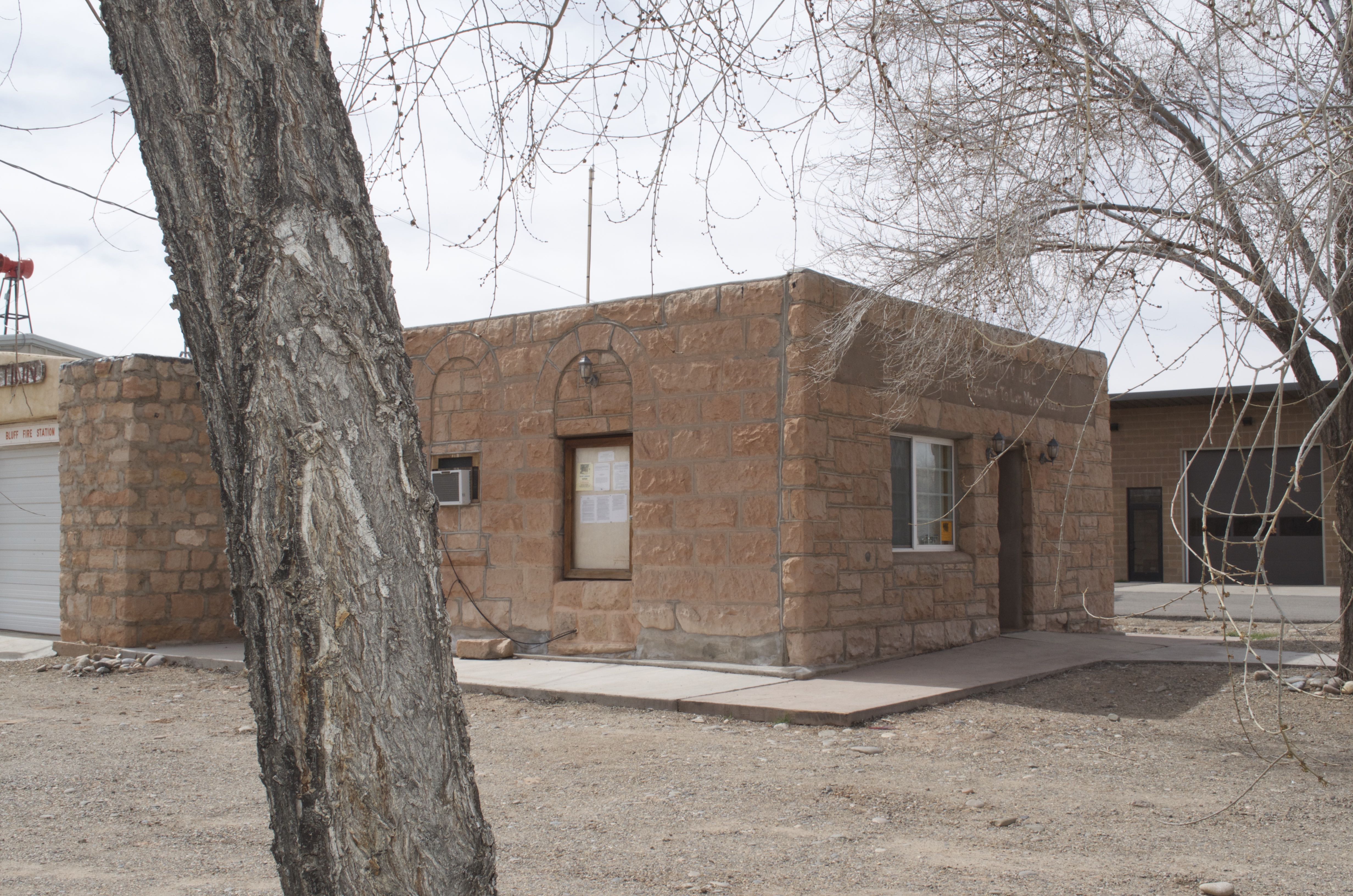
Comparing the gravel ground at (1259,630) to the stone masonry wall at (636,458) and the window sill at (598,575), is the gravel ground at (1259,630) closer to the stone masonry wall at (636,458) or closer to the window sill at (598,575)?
the stone masonry wall at (636,458)

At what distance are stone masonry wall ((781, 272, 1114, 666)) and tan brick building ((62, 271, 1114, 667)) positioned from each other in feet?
0.08

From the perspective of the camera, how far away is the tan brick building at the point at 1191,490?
2197 centimetres

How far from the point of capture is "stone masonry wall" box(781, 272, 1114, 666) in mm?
8977

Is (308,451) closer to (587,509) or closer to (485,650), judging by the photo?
(587,509)

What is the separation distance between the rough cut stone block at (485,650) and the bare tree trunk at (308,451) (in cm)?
811

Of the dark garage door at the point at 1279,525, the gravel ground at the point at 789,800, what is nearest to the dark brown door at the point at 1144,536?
the dark garage door at the point at 1279,525

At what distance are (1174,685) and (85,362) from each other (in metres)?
11.4

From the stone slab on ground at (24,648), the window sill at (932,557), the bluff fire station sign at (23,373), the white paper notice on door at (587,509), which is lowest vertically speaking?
the stone slab on ground at (24,648)

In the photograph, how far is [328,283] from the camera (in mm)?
2297

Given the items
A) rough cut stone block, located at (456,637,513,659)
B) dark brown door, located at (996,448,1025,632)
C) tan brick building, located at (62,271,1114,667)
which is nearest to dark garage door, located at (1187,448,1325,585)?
dark brown door, located at (996,448,1025,632)

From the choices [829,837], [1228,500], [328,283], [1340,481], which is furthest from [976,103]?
[1228,500]

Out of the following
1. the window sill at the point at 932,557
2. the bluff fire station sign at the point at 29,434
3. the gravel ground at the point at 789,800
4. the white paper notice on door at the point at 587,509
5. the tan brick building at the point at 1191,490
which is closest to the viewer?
the gravel ground at the point at 789,800

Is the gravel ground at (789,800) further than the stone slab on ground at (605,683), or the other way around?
the stone slab on ground at (605,683)

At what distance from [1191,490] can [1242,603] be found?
22.8ft
